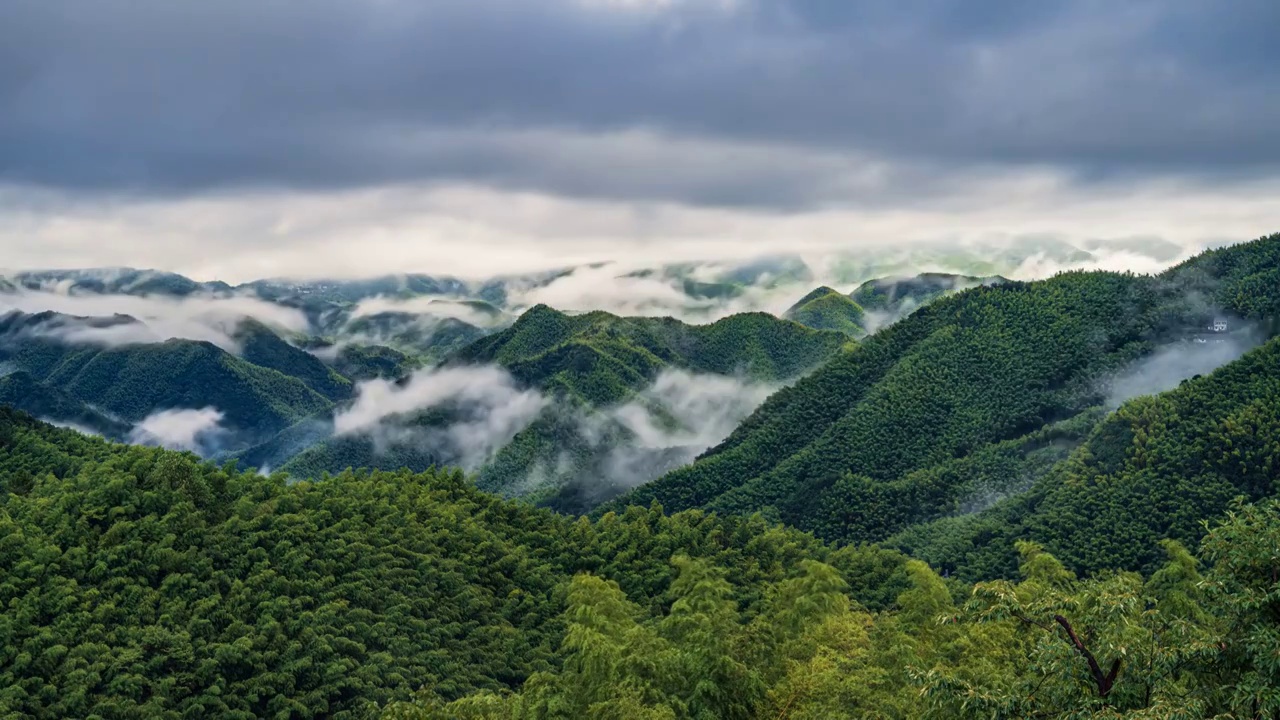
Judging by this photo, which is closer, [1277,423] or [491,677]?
[491,677]

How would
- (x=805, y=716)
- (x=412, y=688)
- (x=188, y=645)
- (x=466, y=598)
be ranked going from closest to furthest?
(x=805, y=716)
(x=188, y=645)
(x=412, y=688)
(x=466, y=598)

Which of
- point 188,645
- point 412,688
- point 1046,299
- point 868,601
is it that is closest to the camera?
point 188,645

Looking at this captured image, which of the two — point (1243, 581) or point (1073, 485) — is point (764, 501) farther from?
point (1243, 581)

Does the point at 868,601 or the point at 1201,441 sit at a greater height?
the point at 1201,441

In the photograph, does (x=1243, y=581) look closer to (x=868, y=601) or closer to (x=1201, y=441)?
(x=868, y=601)

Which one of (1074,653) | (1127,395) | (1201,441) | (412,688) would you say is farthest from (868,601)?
(1127,395)

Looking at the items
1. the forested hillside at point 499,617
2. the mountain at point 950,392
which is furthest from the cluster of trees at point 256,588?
the mountain at point 950,392

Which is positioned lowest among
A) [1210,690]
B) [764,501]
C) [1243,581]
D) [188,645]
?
[764,501]

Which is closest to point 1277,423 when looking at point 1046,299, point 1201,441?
point 1201,441

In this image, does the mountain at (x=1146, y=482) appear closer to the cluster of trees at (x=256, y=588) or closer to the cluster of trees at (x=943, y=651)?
the cluster of trees at (x=943, y=651)
